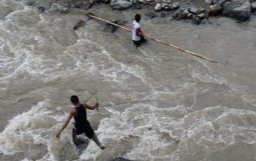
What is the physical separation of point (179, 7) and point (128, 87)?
4509mm

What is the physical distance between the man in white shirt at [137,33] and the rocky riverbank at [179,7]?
1.66 metres

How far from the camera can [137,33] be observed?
12.8 metres

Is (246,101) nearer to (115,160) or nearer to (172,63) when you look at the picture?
(172,63)

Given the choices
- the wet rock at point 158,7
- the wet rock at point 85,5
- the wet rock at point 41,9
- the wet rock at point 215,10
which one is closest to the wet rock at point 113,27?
the wet rock at point 158,7

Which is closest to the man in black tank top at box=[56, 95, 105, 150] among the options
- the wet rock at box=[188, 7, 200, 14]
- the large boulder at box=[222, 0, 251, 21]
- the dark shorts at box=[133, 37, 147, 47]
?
the dark shorts at box=[133, 37, 147, 47]

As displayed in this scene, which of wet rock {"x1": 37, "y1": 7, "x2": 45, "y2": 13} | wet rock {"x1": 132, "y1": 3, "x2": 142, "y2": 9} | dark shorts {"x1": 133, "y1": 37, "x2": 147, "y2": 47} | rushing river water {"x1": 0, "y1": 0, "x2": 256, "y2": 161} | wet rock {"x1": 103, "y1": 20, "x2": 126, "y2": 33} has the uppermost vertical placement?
wet rock {"x1": 37, "y1": 7, "x2": 45, "y2": 13}

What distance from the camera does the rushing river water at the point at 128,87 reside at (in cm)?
958

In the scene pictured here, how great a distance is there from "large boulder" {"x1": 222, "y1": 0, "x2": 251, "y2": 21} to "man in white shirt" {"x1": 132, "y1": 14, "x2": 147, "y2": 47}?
10.3 ft

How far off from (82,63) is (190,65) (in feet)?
10.5

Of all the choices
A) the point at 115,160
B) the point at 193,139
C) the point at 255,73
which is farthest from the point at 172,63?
the point at 115,160

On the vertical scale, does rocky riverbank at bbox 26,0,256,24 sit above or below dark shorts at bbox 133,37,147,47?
above

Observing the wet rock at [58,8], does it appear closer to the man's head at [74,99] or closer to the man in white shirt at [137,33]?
the man in white shirt at [137,33]

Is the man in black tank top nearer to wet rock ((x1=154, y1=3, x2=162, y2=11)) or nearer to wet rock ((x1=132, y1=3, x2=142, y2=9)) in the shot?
wet rock ((x1=154, y1=3, x2=162, y2=11))

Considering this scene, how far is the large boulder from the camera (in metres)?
13.9
